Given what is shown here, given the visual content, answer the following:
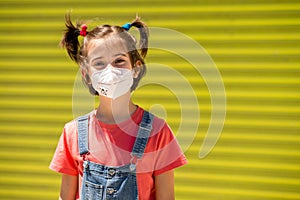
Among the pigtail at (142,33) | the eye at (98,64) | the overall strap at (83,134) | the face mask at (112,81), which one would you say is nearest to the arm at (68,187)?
the overall strap at (83,134)

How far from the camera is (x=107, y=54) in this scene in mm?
2344

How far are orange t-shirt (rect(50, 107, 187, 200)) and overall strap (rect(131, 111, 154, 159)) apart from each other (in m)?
0.02

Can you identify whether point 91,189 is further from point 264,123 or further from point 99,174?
point 264,123

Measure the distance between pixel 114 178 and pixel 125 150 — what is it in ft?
0.45

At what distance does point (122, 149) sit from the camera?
92.6 inches

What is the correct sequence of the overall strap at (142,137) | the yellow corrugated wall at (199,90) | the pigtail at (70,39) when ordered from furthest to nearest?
the yellow corrugated wall at (199,90) < the pigtail at (70,39) < the overall strap at (142,137)

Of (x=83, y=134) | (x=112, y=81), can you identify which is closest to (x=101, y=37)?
(x=112, y=81)

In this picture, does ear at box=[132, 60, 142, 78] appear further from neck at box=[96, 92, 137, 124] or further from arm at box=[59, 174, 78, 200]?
arm at box=[59, 174, 78, 200]

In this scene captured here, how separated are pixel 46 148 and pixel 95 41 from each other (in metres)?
1.80

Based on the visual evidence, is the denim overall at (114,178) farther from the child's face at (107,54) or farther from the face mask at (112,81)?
the child's face at (107,54)

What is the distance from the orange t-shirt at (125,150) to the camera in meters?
2.32

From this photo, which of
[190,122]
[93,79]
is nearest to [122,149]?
[93,79]

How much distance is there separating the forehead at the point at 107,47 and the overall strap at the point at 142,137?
340 mm

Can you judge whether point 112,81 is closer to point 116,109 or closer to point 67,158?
point 116,109
